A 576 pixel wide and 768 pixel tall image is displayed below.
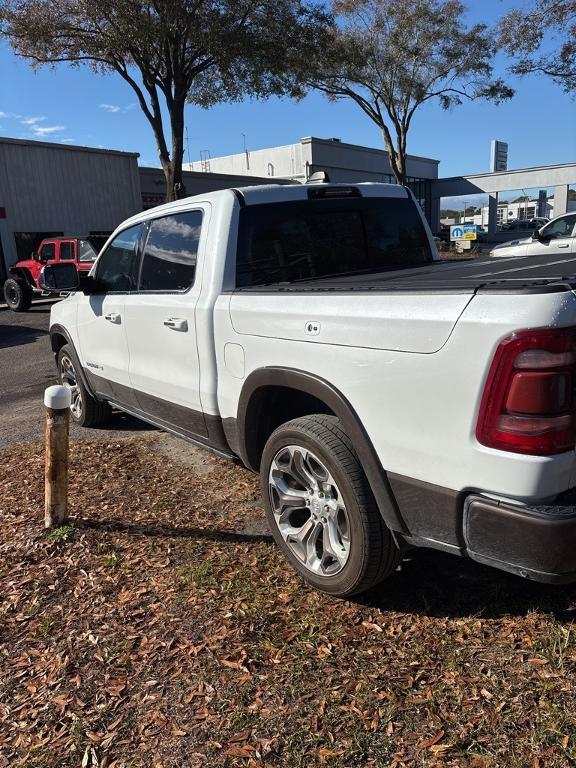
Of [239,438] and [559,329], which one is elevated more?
[559,329]

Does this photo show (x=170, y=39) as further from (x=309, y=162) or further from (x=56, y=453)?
(x=309, y=162)

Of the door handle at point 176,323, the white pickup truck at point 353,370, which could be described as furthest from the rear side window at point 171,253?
the door handle at point 176,323

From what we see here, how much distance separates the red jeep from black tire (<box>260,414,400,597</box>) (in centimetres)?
1376

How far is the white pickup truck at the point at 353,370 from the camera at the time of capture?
2016 mm

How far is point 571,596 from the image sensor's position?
2859mm

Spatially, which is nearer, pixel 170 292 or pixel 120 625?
pixel 120 625

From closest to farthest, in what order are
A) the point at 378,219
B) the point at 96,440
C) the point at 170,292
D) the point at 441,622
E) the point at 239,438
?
the point at 441,622 → the point at 239,438 → the point at 170,292 → the point at 378,219 → the point at 96,440

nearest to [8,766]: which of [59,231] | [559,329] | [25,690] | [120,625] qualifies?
[25,690]

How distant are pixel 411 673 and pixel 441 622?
37cm

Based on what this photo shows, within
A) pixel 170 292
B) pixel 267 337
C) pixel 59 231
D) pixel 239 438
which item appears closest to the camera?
pixel 267 337

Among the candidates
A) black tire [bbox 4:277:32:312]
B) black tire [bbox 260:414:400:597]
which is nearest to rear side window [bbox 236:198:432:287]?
black tire [bbox 260:414:400:597]

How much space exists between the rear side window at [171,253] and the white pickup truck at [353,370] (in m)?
0.02

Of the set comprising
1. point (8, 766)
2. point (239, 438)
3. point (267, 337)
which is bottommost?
point (8, 766)

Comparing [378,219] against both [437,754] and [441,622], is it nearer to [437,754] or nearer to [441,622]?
[441,622]
